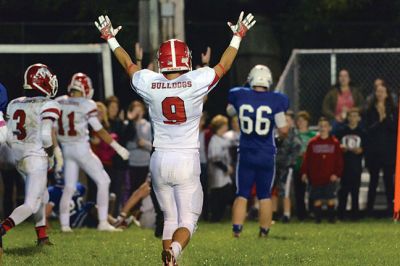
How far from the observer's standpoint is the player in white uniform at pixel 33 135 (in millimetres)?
14617

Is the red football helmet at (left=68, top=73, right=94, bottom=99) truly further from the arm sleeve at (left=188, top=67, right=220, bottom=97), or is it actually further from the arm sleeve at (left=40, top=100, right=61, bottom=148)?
the arm sleeve at (left=188, top=67, right=220, bottom=97)

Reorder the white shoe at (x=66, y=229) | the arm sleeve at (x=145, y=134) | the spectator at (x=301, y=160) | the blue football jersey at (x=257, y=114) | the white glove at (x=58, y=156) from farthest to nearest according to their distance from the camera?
the spectator at (x=301, y=160) → the arm sleeve at (x=145, y=134) → the white shoe at (x=66, y=229) → the white glove at (x=58, y=156) → the blue football jersey at (x=257, y=114)

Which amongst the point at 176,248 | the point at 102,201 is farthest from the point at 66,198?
the point at 176,248

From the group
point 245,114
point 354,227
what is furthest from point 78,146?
point 354,227

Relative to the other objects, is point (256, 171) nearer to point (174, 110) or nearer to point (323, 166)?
point (323, 166)

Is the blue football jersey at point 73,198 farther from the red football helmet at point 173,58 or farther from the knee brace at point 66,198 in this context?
the red football helmet at point 173,58

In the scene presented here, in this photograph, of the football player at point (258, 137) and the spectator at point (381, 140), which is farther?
the spectator at point (381, 140)

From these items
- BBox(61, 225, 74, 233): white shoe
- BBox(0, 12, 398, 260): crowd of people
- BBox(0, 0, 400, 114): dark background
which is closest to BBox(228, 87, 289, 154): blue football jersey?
BBox(0, 12, 398, 260): crowd of people

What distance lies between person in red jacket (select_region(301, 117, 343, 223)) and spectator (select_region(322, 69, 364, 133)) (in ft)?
3.25

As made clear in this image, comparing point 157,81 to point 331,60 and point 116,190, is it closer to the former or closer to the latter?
point 116,190

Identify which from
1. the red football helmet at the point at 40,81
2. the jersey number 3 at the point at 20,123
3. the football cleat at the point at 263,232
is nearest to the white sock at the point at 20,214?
the jersey number 3 at the point at 20,123

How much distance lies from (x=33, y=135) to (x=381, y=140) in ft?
24.5

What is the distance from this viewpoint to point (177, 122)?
40.0 feet

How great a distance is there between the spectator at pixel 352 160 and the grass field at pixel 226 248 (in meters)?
2.02
